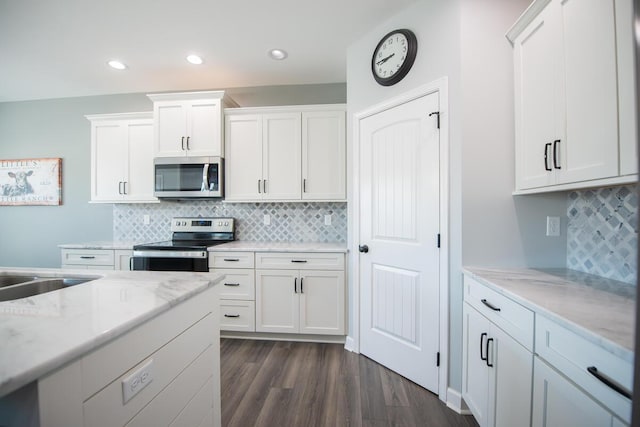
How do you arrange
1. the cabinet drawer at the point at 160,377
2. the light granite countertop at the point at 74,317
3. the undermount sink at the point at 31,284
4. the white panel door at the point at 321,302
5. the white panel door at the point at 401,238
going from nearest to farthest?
the light granite countertop at the point at 74,317
the cabinet drawer at the point at 160,377
the undermount sink at the point at 31,284
the white panel door at the point at 401,238
the white panel door at the point at 321,302

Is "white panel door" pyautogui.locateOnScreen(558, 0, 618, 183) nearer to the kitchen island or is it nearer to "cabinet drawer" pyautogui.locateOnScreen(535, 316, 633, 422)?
"cabinet drawer" pyautogui.locateOnScreen(535, 316, 633, 422)

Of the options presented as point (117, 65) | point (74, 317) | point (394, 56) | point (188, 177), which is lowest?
point (74, 317)

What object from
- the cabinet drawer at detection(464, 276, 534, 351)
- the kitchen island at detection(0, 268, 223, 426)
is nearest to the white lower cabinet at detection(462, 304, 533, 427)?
the cabinet drawer at detection(464, 276, 534, 351)

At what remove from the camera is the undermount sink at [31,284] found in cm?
109

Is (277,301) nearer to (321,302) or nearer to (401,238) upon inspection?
(321,302)

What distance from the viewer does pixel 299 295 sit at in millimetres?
2438

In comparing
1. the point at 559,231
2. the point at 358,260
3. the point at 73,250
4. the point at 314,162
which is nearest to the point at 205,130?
the point at 314,162

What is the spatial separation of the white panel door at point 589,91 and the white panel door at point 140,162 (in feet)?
11.7

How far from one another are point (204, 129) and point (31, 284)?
204 centimetres

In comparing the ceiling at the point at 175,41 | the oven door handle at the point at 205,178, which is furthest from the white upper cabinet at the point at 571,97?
the oven door handle at the point at 205,178

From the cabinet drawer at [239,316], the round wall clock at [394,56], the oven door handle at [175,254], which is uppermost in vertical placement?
the round wall clock at [394,56]

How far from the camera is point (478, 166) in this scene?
1560mm

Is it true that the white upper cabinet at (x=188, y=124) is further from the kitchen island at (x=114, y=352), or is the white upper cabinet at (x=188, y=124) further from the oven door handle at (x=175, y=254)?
the kitchen island at (x=114, y=352)

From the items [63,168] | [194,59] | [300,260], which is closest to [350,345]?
[300,260]
